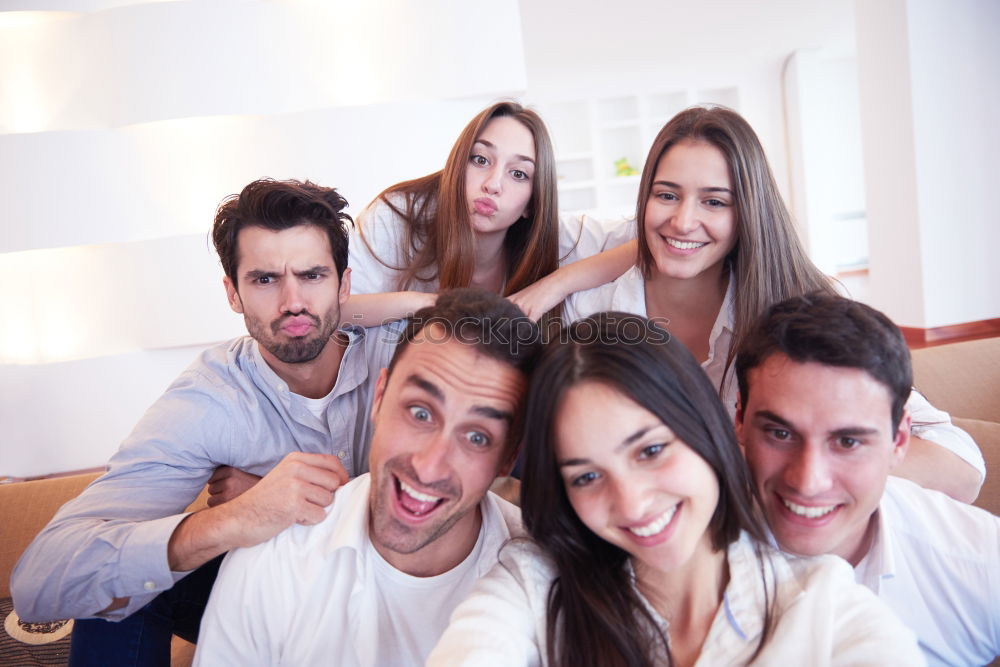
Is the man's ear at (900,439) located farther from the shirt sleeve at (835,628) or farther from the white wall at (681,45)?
the white wall at (681,45)

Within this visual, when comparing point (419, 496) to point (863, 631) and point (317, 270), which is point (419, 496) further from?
point (317, 270)

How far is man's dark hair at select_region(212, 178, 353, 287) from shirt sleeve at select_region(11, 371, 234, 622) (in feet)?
1.57

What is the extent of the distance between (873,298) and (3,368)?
609 centimetres

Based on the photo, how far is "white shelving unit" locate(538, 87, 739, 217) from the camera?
937cm

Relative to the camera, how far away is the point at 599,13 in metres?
6.78

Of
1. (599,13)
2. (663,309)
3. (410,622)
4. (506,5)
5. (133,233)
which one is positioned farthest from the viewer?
(599,13)

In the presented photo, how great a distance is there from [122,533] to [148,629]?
27 centimetres

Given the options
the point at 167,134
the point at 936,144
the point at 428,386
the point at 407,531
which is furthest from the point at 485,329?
the point at 936,144

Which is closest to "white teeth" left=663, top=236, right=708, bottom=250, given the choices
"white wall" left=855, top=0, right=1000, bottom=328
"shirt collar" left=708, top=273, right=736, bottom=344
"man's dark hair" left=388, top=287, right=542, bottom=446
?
"shirt collar" left=708, top=273, right=736, bottom=344

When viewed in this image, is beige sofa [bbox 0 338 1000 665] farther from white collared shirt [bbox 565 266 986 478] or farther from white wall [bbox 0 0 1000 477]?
white wall [bbox 0 0 1000 477]

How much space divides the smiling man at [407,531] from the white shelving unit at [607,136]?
8.21 m

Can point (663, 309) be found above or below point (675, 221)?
below

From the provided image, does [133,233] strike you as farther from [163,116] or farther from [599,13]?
[599,13]

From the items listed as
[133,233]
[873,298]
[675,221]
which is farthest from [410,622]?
[873,298]
